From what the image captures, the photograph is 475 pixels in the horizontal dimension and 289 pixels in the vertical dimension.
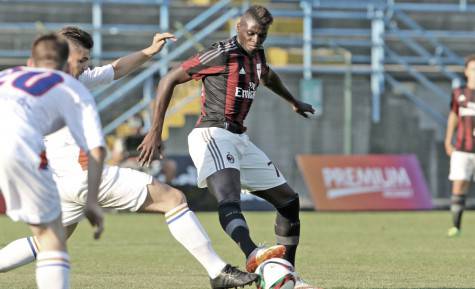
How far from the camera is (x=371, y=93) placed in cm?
2364

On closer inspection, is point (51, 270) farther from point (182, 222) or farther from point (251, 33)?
point (251, 33)

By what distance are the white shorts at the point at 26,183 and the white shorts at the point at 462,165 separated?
10346 millimetres

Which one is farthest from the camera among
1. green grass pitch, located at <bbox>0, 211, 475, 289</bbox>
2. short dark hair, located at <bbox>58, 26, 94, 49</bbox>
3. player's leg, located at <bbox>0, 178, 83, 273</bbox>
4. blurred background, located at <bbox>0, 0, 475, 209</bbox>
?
blurred background, located at <bbox>0, 0, 475, 209</bbox>

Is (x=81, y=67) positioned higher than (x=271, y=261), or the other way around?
(x=81, y=67)

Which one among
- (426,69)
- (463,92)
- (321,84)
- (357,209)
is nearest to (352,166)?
(357,209)

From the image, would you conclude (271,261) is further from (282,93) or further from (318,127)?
(318,127)

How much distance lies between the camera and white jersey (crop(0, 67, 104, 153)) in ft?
18.8

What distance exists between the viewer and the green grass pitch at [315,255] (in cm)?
915

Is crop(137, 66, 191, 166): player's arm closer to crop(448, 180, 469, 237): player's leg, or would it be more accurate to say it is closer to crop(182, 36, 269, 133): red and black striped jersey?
crop(182, 36, 269, 133): red and black striped jersey

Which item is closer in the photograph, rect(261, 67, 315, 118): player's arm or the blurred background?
rect(261, 67, 315, 118): player's arm

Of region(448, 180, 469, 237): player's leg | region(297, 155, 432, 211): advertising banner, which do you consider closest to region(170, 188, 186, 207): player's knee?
region(448, 180, 469, 237): player's leg

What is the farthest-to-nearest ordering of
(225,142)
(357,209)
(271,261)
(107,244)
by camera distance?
(357,209)
(107,244)
(225,142)
(271,261)

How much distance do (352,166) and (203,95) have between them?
1321 cm

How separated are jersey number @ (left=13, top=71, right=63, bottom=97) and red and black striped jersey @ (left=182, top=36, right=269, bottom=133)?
260 cm
